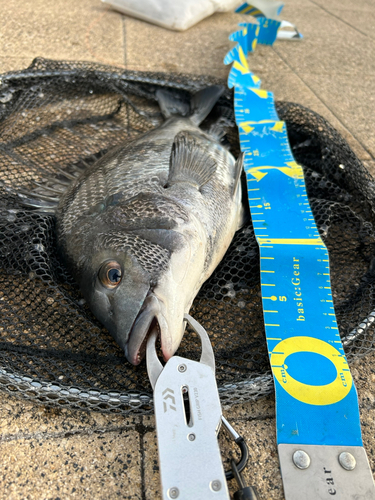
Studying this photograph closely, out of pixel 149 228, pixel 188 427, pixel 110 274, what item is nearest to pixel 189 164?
pixel 149 228

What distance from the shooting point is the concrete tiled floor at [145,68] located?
1.53m

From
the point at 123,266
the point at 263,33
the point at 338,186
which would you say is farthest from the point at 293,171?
the point at 263,33

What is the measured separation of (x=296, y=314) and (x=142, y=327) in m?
0.91

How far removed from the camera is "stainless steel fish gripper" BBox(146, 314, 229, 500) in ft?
4.21

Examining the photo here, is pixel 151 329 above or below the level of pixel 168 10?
below

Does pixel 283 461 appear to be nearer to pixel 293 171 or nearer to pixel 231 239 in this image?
pixel 231 239

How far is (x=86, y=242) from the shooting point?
6.37 feet

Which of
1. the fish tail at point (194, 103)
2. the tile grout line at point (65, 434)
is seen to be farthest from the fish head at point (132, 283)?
the fish tail at point (194, 103)

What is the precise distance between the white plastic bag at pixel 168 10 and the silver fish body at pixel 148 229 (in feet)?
10.9

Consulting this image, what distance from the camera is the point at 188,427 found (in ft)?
4.59

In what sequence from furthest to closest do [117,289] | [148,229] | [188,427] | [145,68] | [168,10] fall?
[168,10]
[145,68]
[148,229]
[117,289]
[188,427]

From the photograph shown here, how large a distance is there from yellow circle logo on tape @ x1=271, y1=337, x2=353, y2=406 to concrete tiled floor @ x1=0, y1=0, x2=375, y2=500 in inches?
6.0

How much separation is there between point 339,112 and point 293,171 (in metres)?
1.64

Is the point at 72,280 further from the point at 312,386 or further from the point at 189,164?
the point at 312,386
